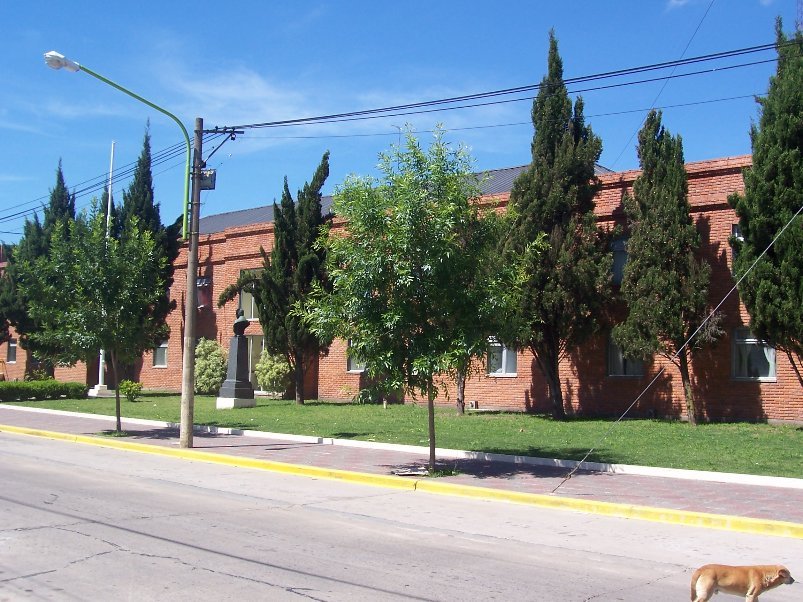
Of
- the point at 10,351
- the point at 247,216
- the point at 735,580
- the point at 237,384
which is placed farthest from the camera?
the point at 10,351

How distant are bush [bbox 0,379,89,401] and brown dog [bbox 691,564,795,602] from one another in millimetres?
31757

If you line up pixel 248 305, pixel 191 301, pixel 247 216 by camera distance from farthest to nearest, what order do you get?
pixel 247 216
pixel 248 305
pixel 191 301

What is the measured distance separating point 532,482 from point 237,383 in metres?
17.0

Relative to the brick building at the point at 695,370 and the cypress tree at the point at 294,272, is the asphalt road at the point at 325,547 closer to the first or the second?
the brick building at the point at 695,370

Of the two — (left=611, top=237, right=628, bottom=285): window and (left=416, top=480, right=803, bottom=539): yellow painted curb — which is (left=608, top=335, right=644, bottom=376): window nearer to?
(left=611, top=237, right=628, bottom=285): window

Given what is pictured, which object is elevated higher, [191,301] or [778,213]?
[778,213]

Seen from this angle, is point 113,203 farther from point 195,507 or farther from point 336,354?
point 195,507

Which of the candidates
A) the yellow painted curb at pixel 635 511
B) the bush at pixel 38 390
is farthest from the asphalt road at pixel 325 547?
the bush at pixel 38 390

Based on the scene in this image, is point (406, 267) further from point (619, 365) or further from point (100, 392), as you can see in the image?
point (100, 392)

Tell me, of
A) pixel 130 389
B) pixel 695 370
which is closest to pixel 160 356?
pixel 130 389

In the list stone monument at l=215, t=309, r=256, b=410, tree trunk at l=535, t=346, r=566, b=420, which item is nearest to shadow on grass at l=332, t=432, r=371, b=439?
tree trunk at l=535, t=346, r=566, b=420

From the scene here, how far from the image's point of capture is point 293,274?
28.7 metres

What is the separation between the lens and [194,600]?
655 centimetres

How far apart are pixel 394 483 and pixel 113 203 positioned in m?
29.2
